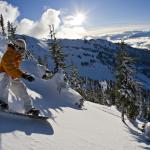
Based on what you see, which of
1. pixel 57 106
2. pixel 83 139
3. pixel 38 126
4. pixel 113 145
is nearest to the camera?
pixel 38 126

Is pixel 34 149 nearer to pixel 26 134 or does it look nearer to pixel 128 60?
pixel 26 134

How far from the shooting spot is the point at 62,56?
53.2 m

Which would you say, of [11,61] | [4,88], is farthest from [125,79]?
[11,61]

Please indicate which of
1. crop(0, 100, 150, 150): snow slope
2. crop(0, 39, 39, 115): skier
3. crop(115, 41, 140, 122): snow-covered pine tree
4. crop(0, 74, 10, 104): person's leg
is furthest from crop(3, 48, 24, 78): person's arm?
crop(115, 41, 140, 122): snow-covered pine tree

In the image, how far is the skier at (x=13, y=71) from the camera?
949 cm

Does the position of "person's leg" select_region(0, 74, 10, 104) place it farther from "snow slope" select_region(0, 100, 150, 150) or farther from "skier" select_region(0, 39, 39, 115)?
"snow slope" select_region(0, 100, 150, 150)

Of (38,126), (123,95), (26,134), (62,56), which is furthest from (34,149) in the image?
(62,56)

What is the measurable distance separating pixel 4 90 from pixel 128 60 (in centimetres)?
3460

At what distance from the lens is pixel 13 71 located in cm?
959

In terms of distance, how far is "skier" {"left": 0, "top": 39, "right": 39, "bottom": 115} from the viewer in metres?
9.49

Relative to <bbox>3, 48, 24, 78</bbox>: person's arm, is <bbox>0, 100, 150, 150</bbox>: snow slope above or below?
below

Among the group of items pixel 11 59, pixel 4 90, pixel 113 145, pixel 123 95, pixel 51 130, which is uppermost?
pixel 11 59

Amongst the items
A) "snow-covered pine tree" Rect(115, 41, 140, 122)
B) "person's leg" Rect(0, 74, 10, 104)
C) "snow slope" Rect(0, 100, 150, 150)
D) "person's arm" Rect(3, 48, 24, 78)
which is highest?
"person's arm" Rect(3, 48, 24, 78)

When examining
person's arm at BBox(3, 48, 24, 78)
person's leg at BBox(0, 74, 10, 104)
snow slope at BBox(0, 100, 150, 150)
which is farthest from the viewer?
person's leg at BBox(0, 74, 10, 104)
